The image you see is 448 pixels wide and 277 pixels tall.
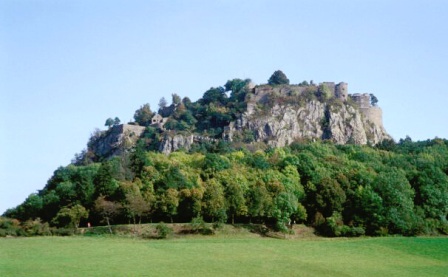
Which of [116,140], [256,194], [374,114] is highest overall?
[374,114]

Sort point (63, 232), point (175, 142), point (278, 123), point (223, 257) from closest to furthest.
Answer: point (223, 257) < point (63, 232) < point (175, 142) < point (278, 123)

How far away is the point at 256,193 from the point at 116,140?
67.6 meters

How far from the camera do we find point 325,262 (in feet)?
162

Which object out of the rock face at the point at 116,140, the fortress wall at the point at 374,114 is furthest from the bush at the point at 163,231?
the fortress wall at the point at 374,114

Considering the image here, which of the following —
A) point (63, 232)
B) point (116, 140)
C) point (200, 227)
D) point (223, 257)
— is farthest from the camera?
point (116, 140)

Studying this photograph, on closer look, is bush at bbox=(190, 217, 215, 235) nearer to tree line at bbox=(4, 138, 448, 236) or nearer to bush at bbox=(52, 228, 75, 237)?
tree line at bbox=(4, 138, 448, 236)

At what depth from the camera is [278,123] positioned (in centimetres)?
13500

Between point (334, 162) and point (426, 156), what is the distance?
1824cm

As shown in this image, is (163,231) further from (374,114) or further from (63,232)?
(374,114)

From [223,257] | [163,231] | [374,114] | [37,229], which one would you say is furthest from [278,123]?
Answer: [223,257]

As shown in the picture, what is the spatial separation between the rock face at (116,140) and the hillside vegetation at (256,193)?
31811mm

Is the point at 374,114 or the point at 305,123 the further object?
the point at 374,114

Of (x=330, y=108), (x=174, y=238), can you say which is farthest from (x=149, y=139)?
(x=174, y=238)

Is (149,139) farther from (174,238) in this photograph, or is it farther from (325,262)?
(325,262)
